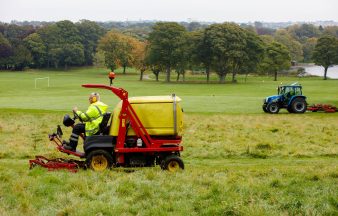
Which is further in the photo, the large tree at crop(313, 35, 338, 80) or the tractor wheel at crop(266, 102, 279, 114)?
the large tree at crop(313, 35, 338, 80)

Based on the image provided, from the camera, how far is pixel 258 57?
314 ft

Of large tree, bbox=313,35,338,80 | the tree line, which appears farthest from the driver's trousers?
large tree, bbox=313,35,338,80

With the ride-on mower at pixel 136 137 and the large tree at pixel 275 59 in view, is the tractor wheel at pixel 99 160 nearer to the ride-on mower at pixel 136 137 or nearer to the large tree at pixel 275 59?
the ride-on mower at pixel 136 137

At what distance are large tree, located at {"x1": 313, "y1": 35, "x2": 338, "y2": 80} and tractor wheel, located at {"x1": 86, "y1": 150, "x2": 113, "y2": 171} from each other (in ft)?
323

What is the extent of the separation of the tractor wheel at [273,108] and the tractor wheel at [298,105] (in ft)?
3.91

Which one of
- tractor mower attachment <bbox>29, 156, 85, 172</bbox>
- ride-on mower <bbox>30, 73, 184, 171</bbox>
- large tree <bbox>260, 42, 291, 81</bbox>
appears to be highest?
large tree <bbox>260, 42, 291, 81</bbox>

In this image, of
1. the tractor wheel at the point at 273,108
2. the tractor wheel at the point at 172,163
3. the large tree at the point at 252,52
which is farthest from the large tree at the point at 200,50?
the tractor wheel at the point at 172,163

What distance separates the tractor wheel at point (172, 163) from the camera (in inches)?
535

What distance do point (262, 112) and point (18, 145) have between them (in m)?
22.2

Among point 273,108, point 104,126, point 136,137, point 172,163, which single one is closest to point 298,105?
point 273,108

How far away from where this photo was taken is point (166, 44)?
97125 millimetres

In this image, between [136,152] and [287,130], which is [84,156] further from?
[287,130]

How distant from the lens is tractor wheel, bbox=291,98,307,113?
120 feet

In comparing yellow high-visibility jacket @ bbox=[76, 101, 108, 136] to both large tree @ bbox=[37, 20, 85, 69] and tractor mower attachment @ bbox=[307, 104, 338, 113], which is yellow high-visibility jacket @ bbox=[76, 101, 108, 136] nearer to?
tractor mower attachment @ bbox=[307, 104, 338, 113]
